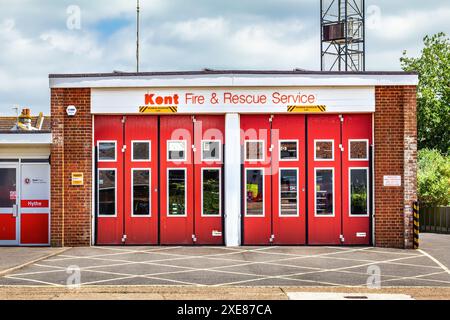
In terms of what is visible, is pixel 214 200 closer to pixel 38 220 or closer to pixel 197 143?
pixel 197 143

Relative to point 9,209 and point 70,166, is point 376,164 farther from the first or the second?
point 9,209

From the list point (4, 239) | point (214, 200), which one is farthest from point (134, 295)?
point (4, 239)

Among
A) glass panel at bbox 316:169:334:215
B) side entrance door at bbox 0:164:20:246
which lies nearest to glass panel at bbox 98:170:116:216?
side entrance door at bbox 0:164:20:246

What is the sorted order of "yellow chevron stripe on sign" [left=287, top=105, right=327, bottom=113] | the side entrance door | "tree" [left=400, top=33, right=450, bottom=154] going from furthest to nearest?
"tree" [left=400, top=33, right=450, bottom=154]
the side entrance door
"yellow chevron stripe on sign" [left=287, top=105, right=327, bottom=113]

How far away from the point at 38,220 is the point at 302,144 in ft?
24.7

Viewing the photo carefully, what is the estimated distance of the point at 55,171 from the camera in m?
19.7

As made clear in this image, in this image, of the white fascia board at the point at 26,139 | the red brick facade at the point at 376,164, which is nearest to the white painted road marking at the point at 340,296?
the red brick facade at the point at 376,164

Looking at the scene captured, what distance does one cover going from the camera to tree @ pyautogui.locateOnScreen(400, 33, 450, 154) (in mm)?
50844

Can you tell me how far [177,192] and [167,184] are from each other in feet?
1.15

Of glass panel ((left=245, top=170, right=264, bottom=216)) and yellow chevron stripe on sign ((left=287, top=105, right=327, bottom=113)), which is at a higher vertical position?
yellow chevron stripe on sign ((left=287, top=105, right=327, bottom=113))

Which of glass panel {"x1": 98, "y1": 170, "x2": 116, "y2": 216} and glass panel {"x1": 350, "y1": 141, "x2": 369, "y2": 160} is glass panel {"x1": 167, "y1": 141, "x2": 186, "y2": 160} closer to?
glass panel {"x1": 98, "y1": 170, "x2": 116, "y2": 216}

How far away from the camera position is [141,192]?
20.0 meters

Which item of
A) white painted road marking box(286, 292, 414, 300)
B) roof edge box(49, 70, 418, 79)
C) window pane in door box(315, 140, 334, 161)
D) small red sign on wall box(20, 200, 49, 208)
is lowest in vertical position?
white painted road marking box(286, 292, 414, 300)

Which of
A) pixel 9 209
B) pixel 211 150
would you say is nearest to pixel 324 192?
pixel 211 150
